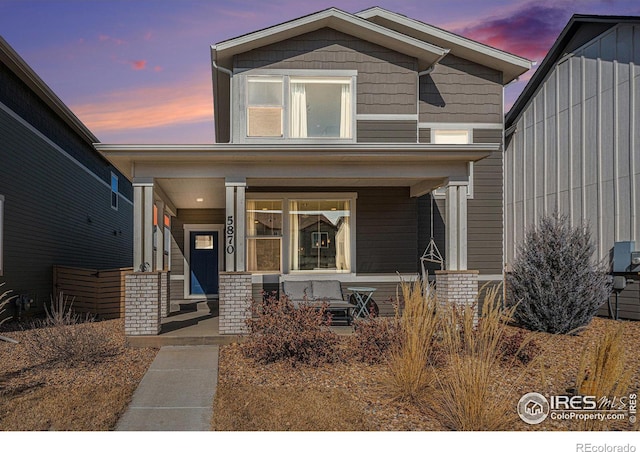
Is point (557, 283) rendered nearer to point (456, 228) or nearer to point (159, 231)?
point (456, 228)

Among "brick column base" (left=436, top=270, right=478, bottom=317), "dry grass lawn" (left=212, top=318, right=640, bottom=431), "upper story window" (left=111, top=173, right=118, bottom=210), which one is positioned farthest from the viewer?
"upper story window" (left=111, top=173, right=118, bottom=210)

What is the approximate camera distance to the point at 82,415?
5477 millimetres

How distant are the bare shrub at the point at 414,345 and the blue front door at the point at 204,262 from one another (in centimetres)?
947

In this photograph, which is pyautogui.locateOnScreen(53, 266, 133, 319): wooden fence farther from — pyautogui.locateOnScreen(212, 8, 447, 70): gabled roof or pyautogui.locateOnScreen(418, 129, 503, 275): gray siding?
pyautogui.locateOnScreen(418, 129, 503, 275): gray siding

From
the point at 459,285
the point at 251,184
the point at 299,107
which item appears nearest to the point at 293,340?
the point at 459,285

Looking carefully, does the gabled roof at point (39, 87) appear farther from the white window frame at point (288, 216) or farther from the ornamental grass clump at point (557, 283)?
the ornamental grass clump at point (557, 283)

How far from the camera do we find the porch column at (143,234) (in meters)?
9.20

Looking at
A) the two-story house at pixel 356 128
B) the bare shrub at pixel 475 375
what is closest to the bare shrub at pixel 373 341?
the bare shrub at pixel 475 375

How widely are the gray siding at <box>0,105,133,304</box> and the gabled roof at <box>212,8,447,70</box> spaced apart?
4.87m

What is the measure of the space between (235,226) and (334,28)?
527 centimetres

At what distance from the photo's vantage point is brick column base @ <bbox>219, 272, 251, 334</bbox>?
9.21 meters

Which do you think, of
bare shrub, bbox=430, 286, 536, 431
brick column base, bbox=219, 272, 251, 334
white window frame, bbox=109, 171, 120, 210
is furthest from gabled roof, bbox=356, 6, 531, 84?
white window frame, bbox=109, 171, 120, 210
